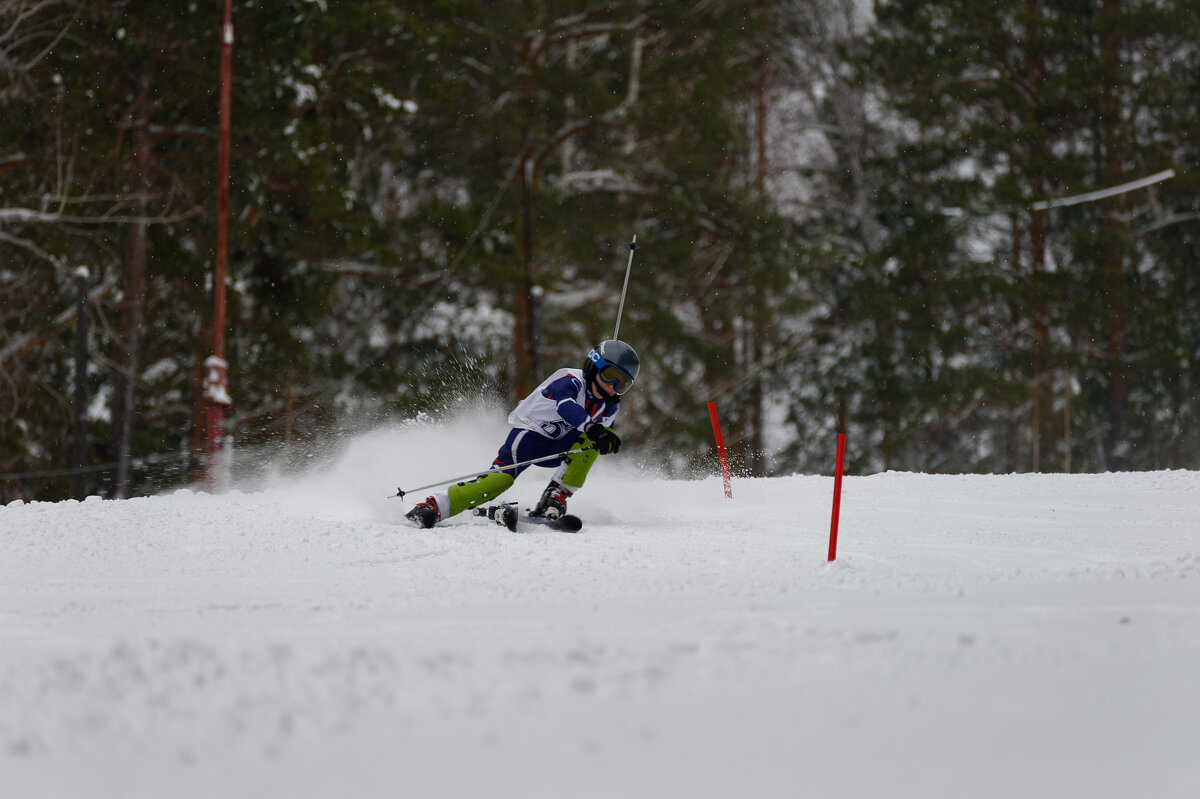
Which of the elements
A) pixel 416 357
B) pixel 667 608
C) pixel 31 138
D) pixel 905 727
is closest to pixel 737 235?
pixel 416 357

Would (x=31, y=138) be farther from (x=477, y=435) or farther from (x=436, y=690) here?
(x=436, y=690)

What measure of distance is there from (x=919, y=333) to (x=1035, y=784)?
2582 cm

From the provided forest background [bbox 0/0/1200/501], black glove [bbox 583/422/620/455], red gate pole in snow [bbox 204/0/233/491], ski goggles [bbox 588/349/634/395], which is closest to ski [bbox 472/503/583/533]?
black glove [bbox 583/422/620/455]

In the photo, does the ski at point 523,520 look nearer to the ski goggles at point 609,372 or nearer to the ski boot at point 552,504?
the ski boot at point 552,504

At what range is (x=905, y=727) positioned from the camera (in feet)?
10.2

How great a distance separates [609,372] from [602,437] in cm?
56

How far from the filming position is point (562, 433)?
8.55 m

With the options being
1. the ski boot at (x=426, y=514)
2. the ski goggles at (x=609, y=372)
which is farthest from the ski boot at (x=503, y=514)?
the ski goggles at (x=609, y=372)

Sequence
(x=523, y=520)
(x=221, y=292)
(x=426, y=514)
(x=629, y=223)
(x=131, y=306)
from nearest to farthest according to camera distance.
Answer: (x=426, y=514)
(x=523, y=520)
(x=221, y=292)
(x=131, y=306)
(x=629, y=223)

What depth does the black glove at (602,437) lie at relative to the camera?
8.10m

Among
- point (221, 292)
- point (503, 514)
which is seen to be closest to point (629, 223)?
point (221, 292)

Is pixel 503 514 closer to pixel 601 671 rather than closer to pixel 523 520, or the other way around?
pixel 523 520

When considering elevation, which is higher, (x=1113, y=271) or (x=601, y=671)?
(x=1113, y=271)

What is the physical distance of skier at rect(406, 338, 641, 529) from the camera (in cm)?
820
